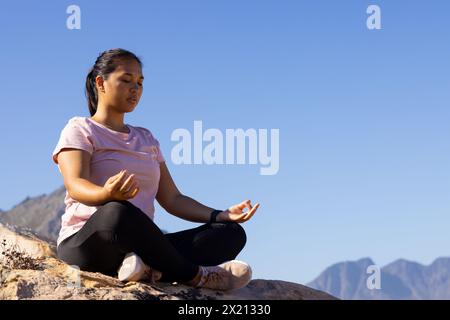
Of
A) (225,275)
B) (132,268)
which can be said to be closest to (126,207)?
(132,268)

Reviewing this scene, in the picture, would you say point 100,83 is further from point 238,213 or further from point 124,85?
point 238,213

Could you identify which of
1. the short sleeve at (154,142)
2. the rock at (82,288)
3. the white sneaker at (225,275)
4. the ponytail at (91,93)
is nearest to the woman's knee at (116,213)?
the rock at (82,288)

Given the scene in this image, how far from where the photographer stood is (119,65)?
716cm

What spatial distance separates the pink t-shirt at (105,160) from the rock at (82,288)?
462 millimetres

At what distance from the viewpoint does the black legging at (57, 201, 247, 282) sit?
21.1 ft

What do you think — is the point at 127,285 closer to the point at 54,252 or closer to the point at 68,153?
the point at 68,153

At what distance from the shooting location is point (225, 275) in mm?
7016

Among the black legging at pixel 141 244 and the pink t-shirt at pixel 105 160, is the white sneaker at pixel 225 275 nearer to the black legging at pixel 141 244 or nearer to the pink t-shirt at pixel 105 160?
the black legging at pixel 141 244

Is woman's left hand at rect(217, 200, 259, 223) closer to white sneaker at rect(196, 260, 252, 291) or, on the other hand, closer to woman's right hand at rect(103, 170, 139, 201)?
white sneaker at rect(196, 260, 252, 291)

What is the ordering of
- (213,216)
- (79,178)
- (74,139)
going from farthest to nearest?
1. (213,216)
2. (74,139)
3. (79,178)

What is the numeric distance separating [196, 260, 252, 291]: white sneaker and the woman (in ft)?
0.03

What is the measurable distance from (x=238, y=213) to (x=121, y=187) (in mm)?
1760
